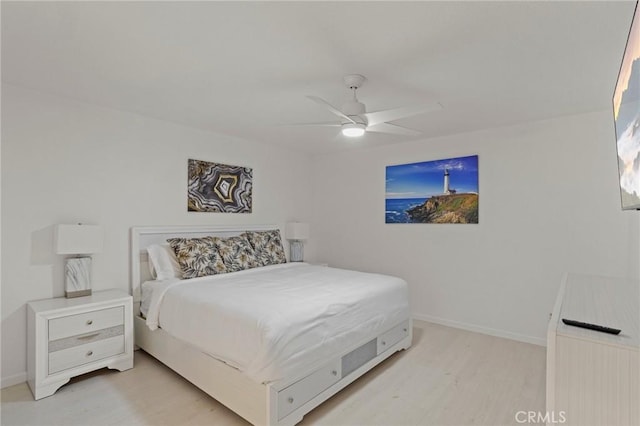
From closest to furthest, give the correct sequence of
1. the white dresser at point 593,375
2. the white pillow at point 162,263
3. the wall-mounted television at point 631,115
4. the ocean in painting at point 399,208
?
the white dresser at point 593,375, the wall-mounted television at point 631,115, the white pillow at point 162,263, the ocean in painting at point 399,208

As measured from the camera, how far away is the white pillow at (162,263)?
3.12 meters

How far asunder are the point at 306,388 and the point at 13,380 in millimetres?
2305

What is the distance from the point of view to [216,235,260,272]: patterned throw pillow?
3426 mm

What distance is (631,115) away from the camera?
1.36m

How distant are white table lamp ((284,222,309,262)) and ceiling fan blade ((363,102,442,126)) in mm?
2470

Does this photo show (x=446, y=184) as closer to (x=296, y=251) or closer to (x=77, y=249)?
(x=296, y=251)

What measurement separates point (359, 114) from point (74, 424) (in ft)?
8.94

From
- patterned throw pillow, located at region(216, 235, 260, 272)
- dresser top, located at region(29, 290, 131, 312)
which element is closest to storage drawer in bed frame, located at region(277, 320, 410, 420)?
patterned throw pillow, located at region(216, 235, 260, 272)

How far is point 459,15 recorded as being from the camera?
1.60 meters

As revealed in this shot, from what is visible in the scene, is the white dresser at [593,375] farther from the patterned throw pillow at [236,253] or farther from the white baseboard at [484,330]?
the patterned throw pillow at [236,253]

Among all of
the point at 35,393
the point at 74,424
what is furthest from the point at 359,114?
the point at 35,393

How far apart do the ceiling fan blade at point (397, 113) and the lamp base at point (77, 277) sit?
2.61 meters

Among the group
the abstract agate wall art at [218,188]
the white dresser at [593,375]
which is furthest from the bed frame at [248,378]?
the white dresser at [593,375]

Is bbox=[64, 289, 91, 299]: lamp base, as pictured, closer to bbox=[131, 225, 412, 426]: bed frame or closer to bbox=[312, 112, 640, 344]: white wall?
bbox=[131, 225, 412, 426]: bed frame
